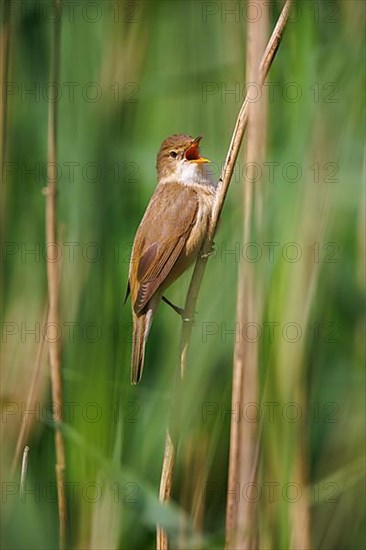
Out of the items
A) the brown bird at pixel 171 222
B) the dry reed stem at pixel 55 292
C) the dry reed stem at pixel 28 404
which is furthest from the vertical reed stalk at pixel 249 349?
the brown bird at pixel 171 222

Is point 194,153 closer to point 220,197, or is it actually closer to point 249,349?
point 220,197

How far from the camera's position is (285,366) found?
246 cm

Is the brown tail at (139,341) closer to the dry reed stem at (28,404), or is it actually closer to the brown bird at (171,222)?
the brown bird at (171,222)

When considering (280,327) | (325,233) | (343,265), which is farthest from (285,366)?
(343,265)

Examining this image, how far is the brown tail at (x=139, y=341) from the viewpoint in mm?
2914

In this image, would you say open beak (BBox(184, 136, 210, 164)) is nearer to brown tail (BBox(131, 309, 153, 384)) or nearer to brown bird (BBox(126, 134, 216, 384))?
brown bird (BBox(126, 134, 216, 384))

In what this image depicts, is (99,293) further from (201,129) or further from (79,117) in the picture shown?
(201,129)

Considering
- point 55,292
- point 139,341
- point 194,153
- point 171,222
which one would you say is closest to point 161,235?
point 171,222

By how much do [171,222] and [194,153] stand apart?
35 centimetres

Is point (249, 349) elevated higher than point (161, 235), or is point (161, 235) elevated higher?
point (161, 235)

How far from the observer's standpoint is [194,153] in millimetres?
3787

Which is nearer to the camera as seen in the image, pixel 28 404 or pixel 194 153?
pixel 28 404

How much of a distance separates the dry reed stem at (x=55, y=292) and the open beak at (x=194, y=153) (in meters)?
0.77

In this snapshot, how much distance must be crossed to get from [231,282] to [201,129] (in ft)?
2.57
